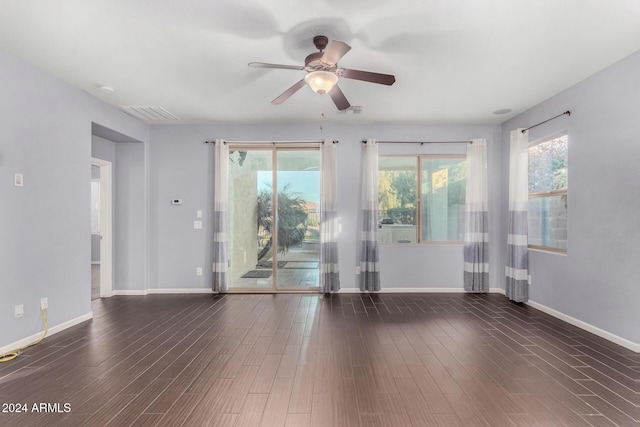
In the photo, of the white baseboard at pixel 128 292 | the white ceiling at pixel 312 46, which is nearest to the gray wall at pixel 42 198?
the white ceiling at pixel 312 46

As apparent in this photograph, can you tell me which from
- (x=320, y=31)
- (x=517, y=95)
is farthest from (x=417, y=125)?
(x=320, y=31)

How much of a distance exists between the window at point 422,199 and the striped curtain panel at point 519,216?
0.77 metres

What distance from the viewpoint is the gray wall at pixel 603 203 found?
108 inches

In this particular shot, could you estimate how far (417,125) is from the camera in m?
4.80

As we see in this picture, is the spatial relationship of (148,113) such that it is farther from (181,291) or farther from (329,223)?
(329,223)

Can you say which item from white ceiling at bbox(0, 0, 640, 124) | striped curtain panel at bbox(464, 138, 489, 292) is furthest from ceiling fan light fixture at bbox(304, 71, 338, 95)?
striped curtain panel at bbox(464, 138, 489, 292)

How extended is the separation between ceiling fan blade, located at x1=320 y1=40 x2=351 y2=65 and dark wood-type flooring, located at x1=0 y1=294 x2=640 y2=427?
2.44 meters

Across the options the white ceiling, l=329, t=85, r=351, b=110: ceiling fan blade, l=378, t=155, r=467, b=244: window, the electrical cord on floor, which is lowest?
the electrical cord on floor

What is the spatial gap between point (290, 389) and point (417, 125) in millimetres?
4224

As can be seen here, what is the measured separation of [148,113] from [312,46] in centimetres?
292

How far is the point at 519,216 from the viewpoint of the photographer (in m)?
4.10

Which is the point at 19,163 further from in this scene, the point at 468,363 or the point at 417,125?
the point at 417,125

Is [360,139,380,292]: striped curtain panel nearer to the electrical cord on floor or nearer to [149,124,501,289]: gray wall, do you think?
[149,124,501,289]: gray wall

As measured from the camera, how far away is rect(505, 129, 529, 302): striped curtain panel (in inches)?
161
